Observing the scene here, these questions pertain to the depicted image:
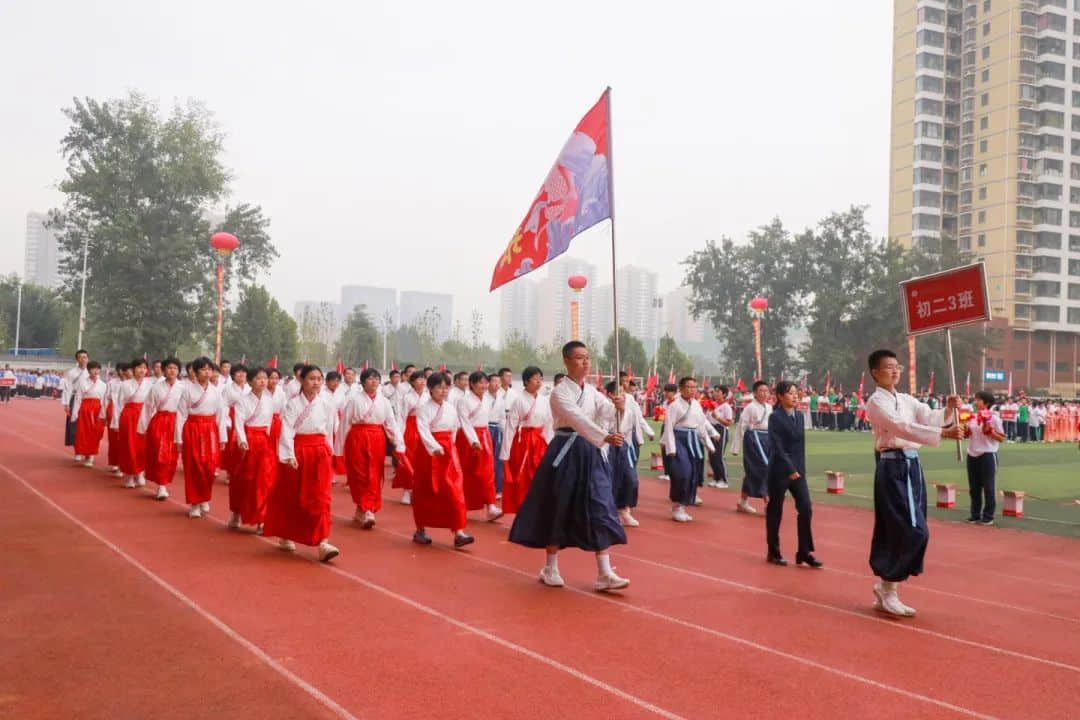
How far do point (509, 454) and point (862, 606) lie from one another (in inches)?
186

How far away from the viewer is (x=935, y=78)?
64.0 meters

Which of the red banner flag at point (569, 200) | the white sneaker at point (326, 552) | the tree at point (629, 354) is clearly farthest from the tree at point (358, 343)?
the white sneaker at point (326, 552)

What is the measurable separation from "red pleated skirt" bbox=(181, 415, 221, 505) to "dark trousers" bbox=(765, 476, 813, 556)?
5.70 meters

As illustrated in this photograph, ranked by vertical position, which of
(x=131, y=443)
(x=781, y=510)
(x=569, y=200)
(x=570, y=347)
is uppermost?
(x=569, y=200)

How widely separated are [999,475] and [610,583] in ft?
43.9

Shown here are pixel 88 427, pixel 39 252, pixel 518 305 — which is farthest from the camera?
pixel 39 252

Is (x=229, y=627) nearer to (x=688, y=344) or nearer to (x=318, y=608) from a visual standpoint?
(x=318, y=608)

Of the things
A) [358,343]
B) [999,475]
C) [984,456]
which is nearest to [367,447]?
[984,456]

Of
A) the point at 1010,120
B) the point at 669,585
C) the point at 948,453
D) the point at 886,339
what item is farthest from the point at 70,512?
the point at 1010,120

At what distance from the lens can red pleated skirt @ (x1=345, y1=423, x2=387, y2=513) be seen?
361 inches

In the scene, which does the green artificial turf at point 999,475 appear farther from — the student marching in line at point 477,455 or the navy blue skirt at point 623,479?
the student marching in line at point 477,455

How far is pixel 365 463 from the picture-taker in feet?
30.1

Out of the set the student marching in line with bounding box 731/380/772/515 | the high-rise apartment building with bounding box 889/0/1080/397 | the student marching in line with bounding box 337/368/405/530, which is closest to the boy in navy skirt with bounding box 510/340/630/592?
the student marching in line with bounding box 337/368/405/530

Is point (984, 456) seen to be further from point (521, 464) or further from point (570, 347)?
point (570, 347)
